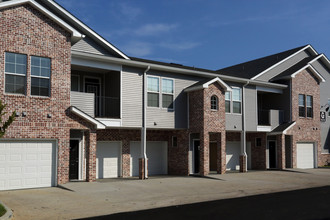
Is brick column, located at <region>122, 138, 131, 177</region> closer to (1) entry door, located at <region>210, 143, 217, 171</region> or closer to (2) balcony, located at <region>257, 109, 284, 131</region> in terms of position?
(1) entry door, located at <region>210, 143, 217, 171</region>

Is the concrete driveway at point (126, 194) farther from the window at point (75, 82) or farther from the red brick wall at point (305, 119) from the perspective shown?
the red brick wall at point (305, 119)

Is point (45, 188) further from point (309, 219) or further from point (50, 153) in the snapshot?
point (309, 219)

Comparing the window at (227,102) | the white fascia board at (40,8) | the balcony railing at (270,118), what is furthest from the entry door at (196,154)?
the white fascia board at (40,8)

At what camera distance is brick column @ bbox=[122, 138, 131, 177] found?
2060 cm

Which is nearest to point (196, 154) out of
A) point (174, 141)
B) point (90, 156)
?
point (174, 141)

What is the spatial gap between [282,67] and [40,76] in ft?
62.7

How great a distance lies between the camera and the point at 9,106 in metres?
14.5

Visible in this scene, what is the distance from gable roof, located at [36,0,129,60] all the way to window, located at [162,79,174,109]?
273 centimetres

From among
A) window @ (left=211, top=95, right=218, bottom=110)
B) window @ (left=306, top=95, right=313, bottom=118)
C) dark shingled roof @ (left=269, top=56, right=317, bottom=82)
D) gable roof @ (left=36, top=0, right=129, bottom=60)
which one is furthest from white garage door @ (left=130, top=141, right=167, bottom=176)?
window @ (left=306, top=95, right=313, bottom=118)

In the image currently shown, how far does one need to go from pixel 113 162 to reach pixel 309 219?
12977mm

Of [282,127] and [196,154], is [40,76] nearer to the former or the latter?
[196,154]

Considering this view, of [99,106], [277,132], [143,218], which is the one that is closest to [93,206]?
[143,218]

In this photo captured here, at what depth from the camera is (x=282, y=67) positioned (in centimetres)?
2816

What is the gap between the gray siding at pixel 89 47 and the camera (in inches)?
754
